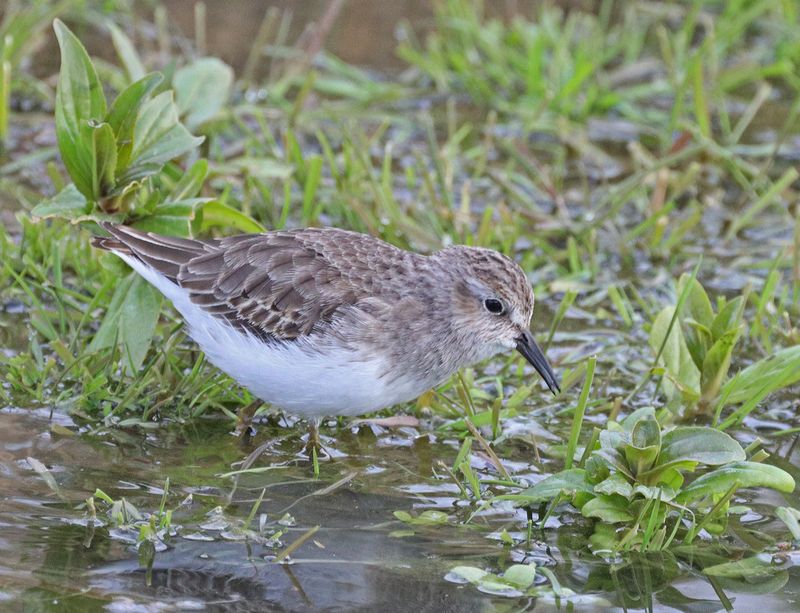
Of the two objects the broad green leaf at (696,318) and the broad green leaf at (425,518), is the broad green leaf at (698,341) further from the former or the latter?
the broad green leaf at (425,518)

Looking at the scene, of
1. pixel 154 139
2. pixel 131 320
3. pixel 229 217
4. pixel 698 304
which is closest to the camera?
pixel 131 320

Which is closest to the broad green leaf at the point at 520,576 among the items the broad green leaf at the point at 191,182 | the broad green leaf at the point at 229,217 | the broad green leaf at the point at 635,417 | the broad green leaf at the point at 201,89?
the broad green leaf at the point at 635,417

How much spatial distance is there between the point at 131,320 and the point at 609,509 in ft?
7.96

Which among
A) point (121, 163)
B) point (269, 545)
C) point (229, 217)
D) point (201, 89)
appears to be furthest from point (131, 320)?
point (201, 89)

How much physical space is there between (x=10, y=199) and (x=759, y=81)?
624 cm

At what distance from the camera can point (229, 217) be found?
6.32 m

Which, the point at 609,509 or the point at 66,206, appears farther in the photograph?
the point at 66,206

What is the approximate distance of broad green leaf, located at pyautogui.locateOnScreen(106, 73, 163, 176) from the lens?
5758 mm

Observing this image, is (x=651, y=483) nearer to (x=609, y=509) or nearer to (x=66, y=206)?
(x=609, y=509)

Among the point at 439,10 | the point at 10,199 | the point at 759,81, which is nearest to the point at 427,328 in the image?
the point at 10,199

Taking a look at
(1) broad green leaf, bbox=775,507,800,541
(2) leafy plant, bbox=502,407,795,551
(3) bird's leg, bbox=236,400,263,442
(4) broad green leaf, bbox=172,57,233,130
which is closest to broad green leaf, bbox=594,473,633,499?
(2) leafy plant, bbox=502,407,795,551

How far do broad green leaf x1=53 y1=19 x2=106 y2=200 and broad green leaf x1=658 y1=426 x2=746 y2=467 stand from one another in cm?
294

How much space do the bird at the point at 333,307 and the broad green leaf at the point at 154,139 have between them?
0.30 meters

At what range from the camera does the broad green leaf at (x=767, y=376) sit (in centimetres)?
573
